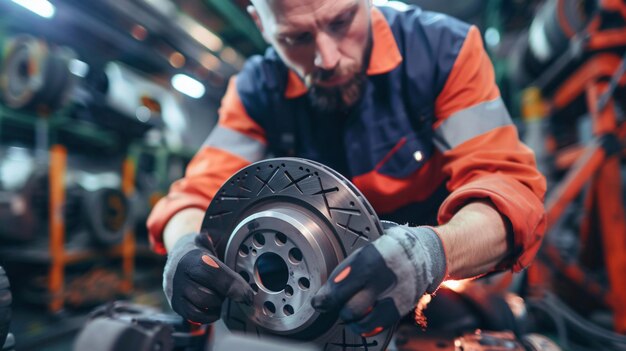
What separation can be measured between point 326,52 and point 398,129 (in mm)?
255

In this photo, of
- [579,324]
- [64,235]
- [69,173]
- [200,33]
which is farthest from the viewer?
[200,33]

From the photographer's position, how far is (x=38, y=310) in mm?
2342

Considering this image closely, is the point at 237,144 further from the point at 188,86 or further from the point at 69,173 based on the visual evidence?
the point at 188,86

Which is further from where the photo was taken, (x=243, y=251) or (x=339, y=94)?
(x=339, y=94)

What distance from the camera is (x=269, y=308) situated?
19.9 inches

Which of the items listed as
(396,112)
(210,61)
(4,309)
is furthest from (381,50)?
(210,61)

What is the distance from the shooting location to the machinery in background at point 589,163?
1.58 meters

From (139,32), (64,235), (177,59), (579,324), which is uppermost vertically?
(139,32)

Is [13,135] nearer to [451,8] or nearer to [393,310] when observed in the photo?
[451,8]

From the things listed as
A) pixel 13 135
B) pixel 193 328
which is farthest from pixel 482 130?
pixel 13 135

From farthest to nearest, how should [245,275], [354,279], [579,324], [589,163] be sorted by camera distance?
1. [589,163]
2. [579,324]
3. [245,275]
4. [354,279]

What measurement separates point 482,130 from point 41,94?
2.31 metres

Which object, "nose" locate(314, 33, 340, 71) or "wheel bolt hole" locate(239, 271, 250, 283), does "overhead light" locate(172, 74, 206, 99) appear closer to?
"nose" locate(314, 33, 340, 71)

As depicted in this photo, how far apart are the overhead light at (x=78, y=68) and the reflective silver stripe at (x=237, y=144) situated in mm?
1879
